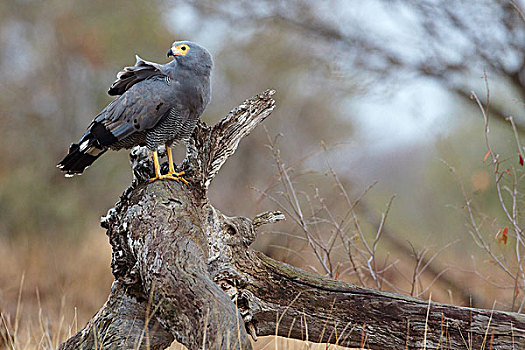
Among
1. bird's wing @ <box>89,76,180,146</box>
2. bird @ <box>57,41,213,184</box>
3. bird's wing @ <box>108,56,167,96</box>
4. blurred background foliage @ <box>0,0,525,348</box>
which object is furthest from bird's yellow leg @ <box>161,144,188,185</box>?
blurred background foliage @ <box>0,0,525,348</box>

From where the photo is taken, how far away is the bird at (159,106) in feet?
6.82

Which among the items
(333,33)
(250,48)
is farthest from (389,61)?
(250,48)

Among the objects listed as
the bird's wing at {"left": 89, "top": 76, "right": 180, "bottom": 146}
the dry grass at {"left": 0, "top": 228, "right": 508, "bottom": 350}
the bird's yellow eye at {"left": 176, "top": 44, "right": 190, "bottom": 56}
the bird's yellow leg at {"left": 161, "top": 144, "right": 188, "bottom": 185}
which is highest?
the bird's yellow eye at {"left": 176, "top": 44, "right": 190, "bottom": 56}

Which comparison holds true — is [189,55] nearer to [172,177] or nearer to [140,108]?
[140,108]

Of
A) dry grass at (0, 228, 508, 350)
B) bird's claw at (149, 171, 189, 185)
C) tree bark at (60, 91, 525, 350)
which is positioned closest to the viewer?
tree bark at (60, 91, 525, 350)

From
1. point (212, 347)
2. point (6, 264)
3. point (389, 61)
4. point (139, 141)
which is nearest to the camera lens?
point (212, 347)

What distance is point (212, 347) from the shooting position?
1.42m

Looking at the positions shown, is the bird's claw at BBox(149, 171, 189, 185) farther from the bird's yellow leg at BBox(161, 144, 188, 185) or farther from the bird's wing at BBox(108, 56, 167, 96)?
the bird's wing at BBox(108, 56, 167, 96)

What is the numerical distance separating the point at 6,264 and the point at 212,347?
16.6 feet

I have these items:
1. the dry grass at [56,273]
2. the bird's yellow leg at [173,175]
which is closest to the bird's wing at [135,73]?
the bird's yellow leg at [173,175]

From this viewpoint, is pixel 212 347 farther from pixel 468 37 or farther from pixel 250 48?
pixel 250 48

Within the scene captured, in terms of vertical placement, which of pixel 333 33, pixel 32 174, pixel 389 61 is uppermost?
pixel 333 33

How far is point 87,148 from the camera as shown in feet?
7.14

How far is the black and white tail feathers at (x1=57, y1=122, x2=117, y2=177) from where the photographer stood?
2.15m
